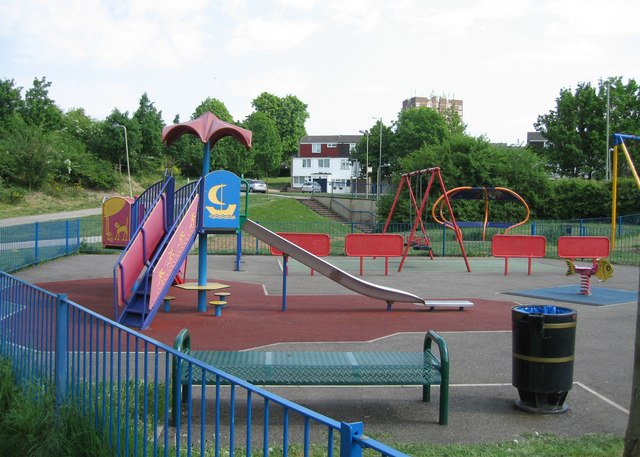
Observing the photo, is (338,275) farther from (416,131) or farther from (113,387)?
(416,131)

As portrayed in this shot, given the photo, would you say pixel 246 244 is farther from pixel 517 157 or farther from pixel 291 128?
pixel 291 128

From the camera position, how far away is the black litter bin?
6855 mm

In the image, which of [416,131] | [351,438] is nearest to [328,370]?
[351,438]

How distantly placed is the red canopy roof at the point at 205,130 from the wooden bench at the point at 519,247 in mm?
10225

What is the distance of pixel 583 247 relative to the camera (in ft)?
71.6

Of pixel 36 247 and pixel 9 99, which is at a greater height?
pixel 9 99

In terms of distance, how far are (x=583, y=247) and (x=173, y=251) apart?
1470 centimetres

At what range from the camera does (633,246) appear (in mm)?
27703

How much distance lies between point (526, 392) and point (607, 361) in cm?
302

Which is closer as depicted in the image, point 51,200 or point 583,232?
point 583,232

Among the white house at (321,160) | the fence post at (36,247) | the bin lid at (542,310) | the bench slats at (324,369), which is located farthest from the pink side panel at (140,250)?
the white house at (321,160)

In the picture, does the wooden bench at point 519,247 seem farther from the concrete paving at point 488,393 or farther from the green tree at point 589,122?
the green tree at point 589,122

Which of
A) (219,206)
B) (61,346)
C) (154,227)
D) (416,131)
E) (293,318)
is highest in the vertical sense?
(416,131)

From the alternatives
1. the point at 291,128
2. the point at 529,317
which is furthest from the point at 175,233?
the point at 291,128
